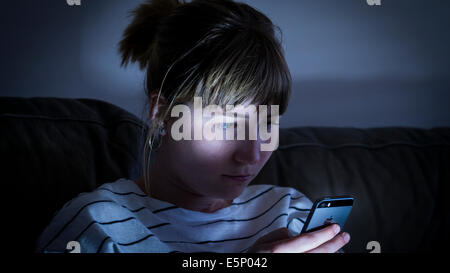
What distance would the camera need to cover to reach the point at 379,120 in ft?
3.98

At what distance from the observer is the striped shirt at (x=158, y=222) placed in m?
0.70

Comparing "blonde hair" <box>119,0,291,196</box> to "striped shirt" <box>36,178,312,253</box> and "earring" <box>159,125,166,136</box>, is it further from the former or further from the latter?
"striped shirt" <box>36,178,312,253</box>

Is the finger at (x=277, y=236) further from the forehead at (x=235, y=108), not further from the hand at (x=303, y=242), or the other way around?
the forehead at (x=235, y=108)

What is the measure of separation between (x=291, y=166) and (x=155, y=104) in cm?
45

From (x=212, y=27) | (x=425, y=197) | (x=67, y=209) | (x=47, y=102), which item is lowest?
(x=425, y=197)

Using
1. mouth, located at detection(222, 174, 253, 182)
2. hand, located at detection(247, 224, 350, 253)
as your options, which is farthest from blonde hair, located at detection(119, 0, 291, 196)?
hand, located at detection(247, 224, 350, 253)

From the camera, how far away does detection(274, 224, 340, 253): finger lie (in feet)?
2.18

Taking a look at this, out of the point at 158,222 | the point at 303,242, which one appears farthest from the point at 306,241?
the point at 158,222

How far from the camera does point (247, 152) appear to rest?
73 cm

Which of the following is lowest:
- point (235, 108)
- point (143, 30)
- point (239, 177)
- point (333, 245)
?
point (333, 245)

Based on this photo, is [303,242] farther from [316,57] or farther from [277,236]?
[316,57]
